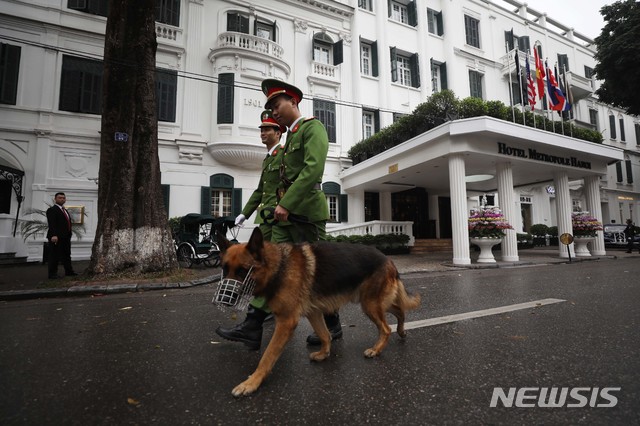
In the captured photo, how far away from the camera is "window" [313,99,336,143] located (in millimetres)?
17719

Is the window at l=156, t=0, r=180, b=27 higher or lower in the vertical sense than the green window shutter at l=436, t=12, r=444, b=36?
lower

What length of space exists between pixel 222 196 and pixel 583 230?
16391mm

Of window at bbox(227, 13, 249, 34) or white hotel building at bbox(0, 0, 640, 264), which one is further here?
window at bbox(227, 13, 249, 34)

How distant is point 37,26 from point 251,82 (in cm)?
858

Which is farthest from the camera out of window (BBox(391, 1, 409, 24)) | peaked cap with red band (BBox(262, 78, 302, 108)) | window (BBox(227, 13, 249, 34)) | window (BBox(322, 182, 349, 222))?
window (BBox(391, 1, 409, 24))

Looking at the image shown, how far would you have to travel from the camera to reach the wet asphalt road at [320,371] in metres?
1.65

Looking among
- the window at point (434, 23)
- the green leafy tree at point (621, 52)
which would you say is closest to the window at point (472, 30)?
the window at point (434, 23)

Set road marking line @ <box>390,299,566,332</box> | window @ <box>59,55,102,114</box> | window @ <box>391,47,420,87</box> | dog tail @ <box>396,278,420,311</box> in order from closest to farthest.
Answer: dog tail @ <box>396,278,420,311</box> < road marking line @ <box>390,299,566,332</box> < window @ <box>59,55,102,114</box> < window @ <box>391,47,420,87</box>

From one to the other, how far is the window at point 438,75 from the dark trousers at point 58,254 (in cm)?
2177

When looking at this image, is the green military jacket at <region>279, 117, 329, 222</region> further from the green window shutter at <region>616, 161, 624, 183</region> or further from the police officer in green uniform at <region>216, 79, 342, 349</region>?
the green window shutter at <region>616, 161, 624, 183</region>

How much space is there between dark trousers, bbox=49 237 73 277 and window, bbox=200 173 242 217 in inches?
268

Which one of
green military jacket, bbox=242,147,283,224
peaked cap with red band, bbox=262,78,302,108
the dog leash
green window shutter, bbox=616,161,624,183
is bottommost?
the dog leash

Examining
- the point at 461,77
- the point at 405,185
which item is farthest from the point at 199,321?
the point at 461,77

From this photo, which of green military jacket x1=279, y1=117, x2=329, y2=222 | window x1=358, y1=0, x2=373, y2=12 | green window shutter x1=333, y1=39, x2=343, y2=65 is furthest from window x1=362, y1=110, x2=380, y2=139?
green military jacket x1=279, y1=117, x2=329, y2=222
